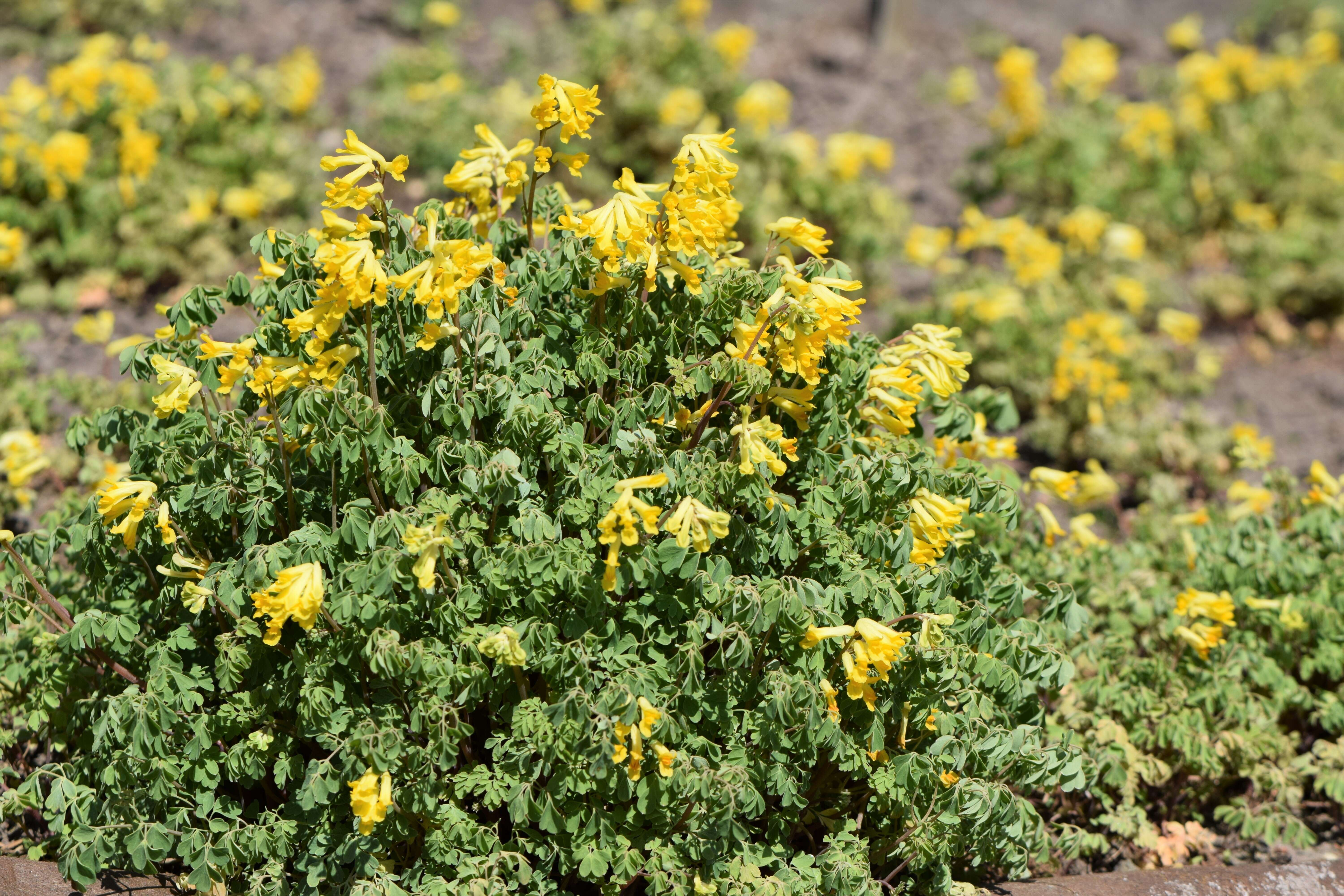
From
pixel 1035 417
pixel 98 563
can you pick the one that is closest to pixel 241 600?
A: pixel 98 563

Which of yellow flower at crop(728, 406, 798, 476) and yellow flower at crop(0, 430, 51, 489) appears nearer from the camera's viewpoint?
yellow flower at crop(728, 406, 798, 476)

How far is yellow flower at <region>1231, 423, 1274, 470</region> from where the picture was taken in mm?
3789

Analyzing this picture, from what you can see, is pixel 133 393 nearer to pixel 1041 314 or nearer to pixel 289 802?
pixel 289 802

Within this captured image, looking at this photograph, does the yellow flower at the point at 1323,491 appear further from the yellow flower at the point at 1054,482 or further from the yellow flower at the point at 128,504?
the yellow flower at the point at 128,504

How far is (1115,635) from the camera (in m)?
3.47

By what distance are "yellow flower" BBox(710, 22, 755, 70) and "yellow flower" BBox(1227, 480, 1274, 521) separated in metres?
3.70

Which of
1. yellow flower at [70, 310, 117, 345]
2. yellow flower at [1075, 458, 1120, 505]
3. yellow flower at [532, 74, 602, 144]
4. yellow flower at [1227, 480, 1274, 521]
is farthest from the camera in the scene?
yellow flower at [70, 310, 117, 345]

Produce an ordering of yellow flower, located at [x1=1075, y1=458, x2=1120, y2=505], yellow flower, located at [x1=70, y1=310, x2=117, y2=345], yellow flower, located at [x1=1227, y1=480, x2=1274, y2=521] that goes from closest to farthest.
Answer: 1. yellow flower, located at [x1=1227, y1=480, x2=1274, y2=521]
2. yellow flower, located at [x1=1075, y1=458, x2=1120, y2=505]
3. yellow flower, located at [x1=70, y1=310, x2=117, y2=345]

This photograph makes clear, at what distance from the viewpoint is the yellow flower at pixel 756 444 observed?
92.8 inches

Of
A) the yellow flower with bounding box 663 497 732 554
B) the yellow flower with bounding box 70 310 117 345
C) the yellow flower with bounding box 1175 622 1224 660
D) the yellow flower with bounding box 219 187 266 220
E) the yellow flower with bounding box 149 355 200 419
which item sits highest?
the yellow flower with bounding box 663 497 732 554

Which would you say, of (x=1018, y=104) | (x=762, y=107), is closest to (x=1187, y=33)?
(x=1018, y=104)

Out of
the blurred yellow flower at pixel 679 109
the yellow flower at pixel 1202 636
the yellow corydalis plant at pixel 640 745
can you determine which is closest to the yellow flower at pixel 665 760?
the yellow corydalis plant at pixel 640 745

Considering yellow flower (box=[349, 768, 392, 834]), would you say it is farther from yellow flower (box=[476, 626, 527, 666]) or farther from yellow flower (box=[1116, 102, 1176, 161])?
yellow flower (box=[1116, 102, 1176, 161])

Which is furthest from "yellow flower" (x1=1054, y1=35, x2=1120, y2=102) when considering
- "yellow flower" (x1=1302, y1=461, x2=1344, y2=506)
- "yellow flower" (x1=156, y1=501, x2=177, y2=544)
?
"yellow flower" (x1=156, y1=501, x2=177, y2=544)
